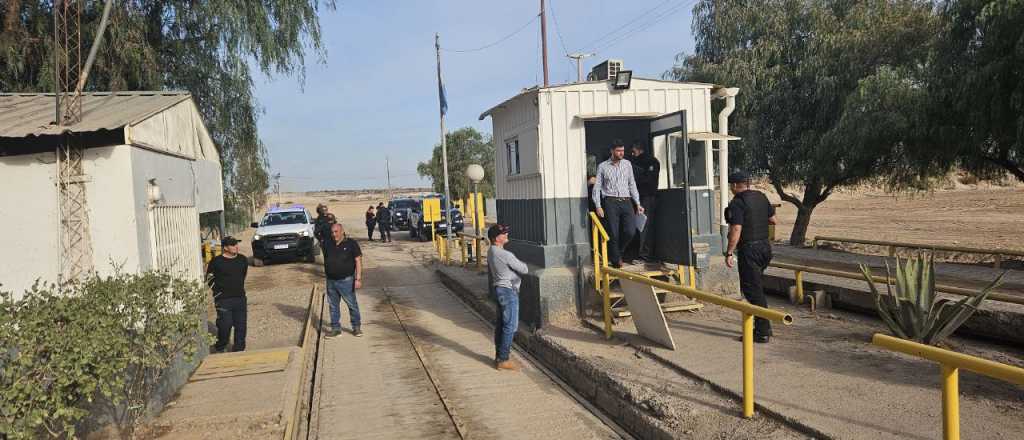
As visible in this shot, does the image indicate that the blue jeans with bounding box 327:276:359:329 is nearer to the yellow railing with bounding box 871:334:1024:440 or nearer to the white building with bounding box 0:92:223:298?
the white building with bounding box 0:92:223:298

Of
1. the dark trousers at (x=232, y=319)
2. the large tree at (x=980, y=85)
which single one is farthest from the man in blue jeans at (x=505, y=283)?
the large tree at (x=980, y=85)

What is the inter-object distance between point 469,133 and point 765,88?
31.9 meters

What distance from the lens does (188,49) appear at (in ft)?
50.0

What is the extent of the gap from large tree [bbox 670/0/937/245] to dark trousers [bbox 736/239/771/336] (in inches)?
391

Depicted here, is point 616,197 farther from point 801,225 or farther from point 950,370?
point 801,225

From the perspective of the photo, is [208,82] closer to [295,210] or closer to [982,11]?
[295,210]

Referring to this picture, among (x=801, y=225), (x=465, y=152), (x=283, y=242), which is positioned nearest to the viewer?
(x=283, y=242)

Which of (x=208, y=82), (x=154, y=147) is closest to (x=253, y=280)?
(x=208, y=82)

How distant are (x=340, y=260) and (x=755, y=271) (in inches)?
222

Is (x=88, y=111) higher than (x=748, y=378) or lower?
higher

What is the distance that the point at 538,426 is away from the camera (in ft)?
20.1

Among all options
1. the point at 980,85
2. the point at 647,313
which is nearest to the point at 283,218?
the point at 647,313

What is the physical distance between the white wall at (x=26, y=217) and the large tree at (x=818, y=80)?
50.9 feet

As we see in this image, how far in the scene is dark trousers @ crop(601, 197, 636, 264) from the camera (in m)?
9.02
